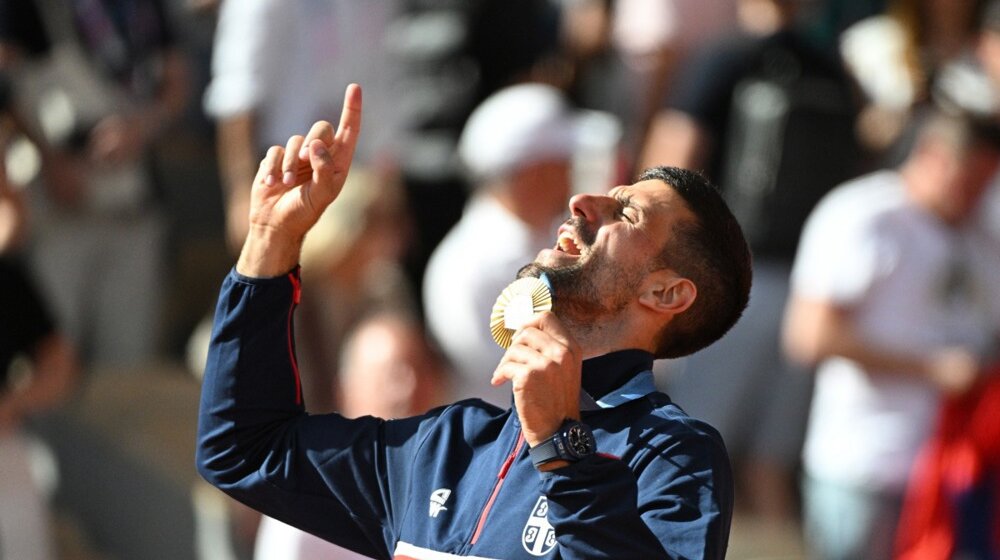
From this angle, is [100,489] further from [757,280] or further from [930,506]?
[930,506]

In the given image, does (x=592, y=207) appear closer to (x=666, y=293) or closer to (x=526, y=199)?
(x=666, y=293)

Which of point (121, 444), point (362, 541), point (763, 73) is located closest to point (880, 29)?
point (763, 73)

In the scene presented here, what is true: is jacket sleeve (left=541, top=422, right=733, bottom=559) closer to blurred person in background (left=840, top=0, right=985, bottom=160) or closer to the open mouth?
the open mouth

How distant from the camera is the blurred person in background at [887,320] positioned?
499 centimetres

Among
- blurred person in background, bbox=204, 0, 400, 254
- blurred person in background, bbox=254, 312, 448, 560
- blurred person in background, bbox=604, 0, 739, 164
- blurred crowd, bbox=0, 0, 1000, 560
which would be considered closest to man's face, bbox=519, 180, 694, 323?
blurred person in background, bbox=254, 312, 448, 560

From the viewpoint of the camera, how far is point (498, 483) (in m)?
2.44

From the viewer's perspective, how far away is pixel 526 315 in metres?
2.34

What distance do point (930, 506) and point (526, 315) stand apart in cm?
289

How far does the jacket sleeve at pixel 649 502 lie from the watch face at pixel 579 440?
0.05ft

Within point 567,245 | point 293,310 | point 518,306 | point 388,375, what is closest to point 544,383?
point 518,306

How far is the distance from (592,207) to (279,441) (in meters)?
0.62

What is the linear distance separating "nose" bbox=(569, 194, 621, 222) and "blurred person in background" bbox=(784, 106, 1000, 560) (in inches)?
102

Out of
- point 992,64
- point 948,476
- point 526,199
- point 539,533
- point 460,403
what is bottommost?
point 948,476

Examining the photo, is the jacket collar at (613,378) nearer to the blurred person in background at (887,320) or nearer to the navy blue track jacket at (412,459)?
the navy blue track jacket at (412,459)
